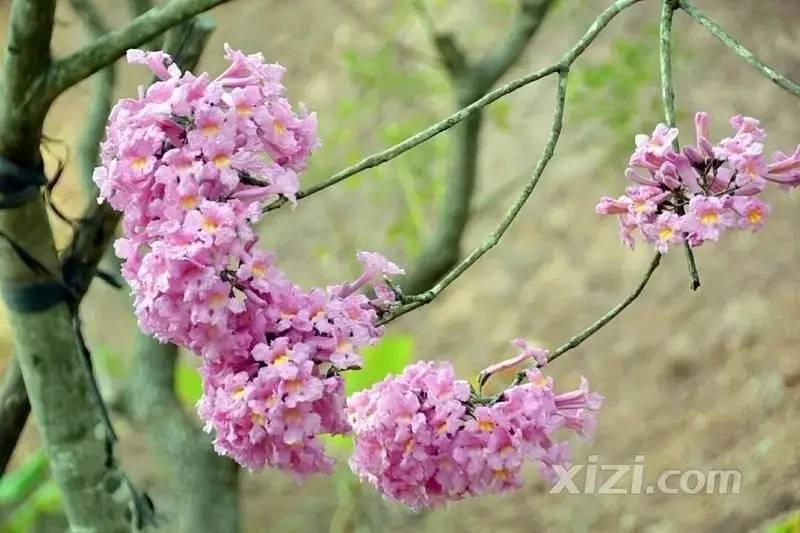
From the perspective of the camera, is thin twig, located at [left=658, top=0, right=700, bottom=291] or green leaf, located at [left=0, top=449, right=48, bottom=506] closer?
thin twig, located at [left=658, top=0, right=700, bottom=291]

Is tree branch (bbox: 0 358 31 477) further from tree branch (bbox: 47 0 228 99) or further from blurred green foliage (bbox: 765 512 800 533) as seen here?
blurred green foliage (bbox: 765 512 800 533)

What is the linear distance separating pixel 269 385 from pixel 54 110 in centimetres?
238

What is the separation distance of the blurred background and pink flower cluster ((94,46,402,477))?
3.03ft

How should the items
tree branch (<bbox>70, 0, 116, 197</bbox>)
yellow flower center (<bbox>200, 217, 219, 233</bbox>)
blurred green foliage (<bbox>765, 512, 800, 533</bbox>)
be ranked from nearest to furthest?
yellow flower center (<bbox>200, 217, 219, 233</bbox>)
tree branch (<bbox>70, 0, 116, 197</bbox>)
blurred green foliage (<bbox>765, 512, 800, 533</bbox>)

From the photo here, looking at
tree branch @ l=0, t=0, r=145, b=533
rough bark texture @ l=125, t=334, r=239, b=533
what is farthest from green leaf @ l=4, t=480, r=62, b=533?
tree branch @ l=0, t=0, r=145, b=533

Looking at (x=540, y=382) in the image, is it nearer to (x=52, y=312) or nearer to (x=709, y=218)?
(x=709, y=218)

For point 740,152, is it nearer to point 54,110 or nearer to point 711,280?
point 711,280

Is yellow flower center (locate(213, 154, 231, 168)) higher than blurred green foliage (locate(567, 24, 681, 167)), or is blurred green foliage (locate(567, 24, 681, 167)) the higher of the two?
yellow flower center (locate(213, 154, 231, 168))

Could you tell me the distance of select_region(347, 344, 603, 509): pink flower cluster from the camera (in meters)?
0.51

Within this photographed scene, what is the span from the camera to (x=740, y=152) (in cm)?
50

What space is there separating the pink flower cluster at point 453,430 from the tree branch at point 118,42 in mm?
264

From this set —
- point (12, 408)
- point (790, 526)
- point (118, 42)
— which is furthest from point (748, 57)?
point (790, 526)

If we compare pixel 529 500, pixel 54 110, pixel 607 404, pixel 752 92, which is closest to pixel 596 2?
pixel 752 92

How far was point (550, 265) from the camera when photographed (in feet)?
7.54
